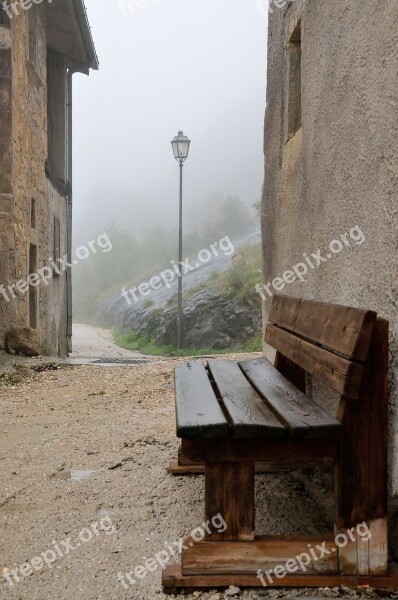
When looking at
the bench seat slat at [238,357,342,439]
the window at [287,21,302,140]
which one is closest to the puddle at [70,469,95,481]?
the bench seat slat at [238,357,342,439]

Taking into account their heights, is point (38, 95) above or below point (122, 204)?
below

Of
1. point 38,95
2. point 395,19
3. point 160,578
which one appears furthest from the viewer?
point 38,95

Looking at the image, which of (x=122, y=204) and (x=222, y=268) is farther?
(x=122, y=204)

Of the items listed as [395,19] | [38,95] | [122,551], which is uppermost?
[38,95]

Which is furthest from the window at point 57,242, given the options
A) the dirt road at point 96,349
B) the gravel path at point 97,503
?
the gravel path at point 97,503

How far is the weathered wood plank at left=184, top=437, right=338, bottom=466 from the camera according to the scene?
1.97 metres

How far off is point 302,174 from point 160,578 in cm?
208

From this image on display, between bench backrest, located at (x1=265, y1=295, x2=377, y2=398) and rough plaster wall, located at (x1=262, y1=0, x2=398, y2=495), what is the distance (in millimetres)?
134

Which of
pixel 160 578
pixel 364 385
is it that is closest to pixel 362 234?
pixel 364 385

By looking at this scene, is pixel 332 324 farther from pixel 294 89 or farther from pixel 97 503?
pixel 294 89

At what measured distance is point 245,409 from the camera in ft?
6.96

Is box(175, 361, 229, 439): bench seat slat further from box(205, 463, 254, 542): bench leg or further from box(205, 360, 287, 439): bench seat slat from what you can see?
box(205, 463, 254, 542): bench leg

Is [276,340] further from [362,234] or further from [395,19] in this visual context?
[395,19]

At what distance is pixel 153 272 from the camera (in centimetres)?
4494
